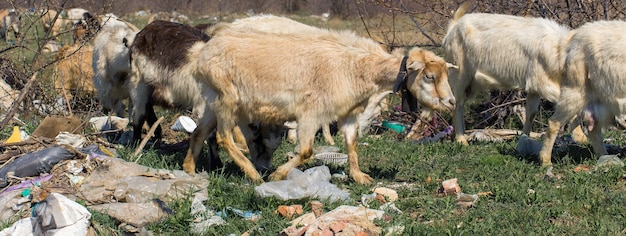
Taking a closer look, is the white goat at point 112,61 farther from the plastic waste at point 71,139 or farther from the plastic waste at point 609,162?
the plastic waste at point 609,162

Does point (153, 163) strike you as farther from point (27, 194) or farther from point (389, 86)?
point (389, 86)

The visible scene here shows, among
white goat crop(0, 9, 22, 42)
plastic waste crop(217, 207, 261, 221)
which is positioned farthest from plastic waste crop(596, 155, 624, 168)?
white goat crop(0, 9, 22, 42)

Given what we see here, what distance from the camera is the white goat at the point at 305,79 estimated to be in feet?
22.6

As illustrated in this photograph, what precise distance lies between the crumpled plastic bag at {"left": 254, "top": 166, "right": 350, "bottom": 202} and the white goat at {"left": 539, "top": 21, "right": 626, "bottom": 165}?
2.30 m

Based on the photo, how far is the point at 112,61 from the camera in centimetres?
984

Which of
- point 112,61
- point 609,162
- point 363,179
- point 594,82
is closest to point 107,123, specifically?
point 112,61

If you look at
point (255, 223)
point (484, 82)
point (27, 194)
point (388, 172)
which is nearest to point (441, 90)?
point (388, 172)

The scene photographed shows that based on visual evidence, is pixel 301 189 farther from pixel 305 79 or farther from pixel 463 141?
pixel 463 141

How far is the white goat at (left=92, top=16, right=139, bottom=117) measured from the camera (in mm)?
9726

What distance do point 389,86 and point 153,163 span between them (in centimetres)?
237

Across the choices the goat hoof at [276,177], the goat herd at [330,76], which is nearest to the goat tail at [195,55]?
the goat herd at [330,76]

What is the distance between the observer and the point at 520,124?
11.7 metres

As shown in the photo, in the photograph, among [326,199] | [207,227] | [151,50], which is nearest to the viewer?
[207,227]

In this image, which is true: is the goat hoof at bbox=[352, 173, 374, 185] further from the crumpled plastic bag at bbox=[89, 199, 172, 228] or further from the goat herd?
the crumpled plastic bag at bbox=[89, 199, 172, 228]
